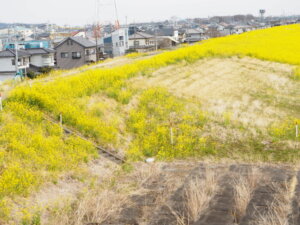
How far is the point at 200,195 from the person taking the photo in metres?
12.8

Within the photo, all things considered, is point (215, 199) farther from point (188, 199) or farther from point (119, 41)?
point (119, 41)

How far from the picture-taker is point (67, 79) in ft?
70.8

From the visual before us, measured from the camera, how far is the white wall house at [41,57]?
5588cm

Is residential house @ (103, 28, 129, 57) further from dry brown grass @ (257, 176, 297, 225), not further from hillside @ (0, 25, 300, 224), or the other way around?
dry brown grass @ (257, 176, 297, 225)

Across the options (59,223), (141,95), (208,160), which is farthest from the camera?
(141,95)

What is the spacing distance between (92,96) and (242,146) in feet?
26.7

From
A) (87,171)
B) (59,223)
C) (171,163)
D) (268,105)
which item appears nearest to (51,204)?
(59,223)

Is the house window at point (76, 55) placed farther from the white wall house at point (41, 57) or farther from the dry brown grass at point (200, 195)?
the dry brown grass at point (200, 195)

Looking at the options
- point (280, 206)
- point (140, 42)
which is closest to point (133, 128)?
point (280, 206)

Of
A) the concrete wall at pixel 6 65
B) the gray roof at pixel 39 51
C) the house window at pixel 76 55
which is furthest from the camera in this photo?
the house window at pixel 76 55

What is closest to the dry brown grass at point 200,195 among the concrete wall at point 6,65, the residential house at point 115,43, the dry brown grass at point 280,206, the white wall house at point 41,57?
the dry brown grass at point 280,206

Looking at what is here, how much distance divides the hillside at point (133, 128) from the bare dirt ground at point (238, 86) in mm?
73

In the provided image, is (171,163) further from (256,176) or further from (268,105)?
(268,105)

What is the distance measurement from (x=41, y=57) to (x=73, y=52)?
462 centimetres
